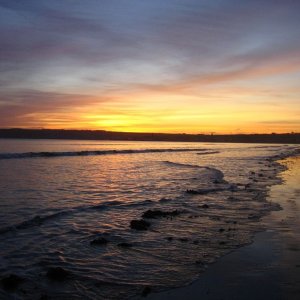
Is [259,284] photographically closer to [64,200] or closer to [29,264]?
[29,264]

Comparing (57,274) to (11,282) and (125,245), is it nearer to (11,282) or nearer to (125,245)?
(11,282)

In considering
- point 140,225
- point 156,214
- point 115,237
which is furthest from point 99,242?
point 156,214

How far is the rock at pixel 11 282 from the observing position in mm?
7273

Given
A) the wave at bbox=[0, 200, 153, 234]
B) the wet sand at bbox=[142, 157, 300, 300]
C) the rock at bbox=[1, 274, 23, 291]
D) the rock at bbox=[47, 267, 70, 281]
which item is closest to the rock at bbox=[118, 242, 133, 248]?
the rock at bbox=[47, 267, 70, 281]

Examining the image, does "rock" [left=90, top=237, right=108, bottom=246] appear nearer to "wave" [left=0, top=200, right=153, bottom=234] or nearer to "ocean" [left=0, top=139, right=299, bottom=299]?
"ocean" [left=0, top=139, right=299, bottom=299]

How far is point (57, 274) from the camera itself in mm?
7852

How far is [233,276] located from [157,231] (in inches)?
173

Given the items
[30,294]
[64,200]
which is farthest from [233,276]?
[64,200]

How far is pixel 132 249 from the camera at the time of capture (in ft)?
32.7

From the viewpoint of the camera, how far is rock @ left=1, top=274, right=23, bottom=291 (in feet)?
23.9

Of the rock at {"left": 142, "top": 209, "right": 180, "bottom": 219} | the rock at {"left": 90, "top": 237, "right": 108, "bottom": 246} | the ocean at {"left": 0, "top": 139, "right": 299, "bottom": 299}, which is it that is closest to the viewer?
the ocean at {"left": 0, "top": 139, "right": 299, "bottom": 299}

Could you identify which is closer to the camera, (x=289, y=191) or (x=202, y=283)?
(x=202, y=283)

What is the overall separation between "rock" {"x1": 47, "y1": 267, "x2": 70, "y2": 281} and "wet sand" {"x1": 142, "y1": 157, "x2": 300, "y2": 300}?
195 cm

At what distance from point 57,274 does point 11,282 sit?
0.90 meters
